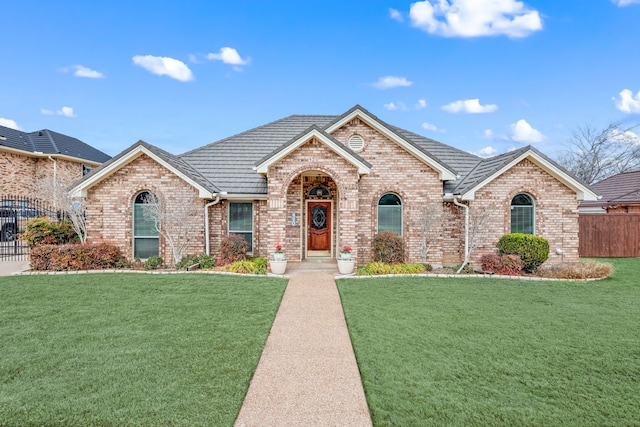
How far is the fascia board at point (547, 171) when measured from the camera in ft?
39.0

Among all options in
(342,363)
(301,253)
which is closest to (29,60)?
(301,253)

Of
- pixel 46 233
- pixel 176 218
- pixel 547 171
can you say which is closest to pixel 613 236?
pixel 547 171

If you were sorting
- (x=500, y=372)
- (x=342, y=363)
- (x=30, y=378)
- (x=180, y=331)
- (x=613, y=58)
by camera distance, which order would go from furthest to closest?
1. (x=613, y=58)
2. (x=180, y=331)
3. (x=342, y=363)
4. (x=500, y=372)
5. (x=30, y=378)

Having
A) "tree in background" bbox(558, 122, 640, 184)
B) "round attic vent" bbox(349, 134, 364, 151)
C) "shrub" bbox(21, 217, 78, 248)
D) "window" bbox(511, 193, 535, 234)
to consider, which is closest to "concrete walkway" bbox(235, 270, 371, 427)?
"round attic vent" bbox(349, 134, 364, 151)

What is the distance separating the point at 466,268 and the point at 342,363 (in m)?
8.03

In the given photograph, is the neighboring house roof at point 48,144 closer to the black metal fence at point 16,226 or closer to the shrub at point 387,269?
the black metal fence at point 16,226

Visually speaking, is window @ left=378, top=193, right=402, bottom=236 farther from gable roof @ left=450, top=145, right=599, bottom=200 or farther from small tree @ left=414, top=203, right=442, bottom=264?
gable roof @ left=450, top=145, right=599, bottom=200

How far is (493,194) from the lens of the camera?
40.3 ft

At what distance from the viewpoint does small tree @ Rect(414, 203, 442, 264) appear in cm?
1156

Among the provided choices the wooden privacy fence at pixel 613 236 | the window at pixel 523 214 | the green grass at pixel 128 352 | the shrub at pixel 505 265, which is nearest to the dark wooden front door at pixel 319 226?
the green grass at pixel 128 352

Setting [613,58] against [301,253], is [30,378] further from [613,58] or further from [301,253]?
[613,58]

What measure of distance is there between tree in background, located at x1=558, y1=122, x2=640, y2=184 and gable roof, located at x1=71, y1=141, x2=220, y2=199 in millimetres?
36594

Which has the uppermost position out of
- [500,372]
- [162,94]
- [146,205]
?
[162,94]

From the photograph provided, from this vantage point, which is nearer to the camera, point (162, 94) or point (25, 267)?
point (25, 267)
